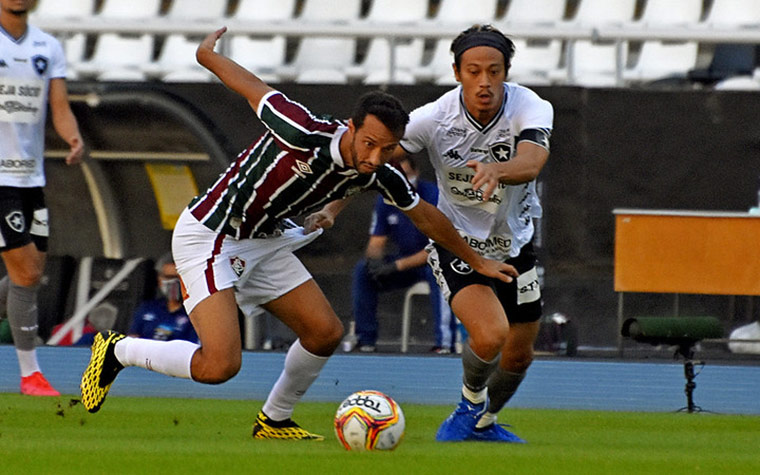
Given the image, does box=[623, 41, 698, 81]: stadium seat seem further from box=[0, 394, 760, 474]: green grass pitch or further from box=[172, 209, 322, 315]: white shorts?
box=[172, 209, 322, 315]: white shorts

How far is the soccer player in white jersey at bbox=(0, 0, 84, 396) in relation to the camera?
9469 millimetres

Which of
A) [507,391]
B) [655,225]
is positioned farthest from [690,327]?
[507,391]

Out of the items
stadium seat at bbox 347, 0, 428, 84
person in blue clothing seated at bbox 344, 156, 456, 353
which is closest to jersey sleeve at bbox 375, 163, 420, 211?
person in blue clothing seated at bbox 344, 156, 456, 353

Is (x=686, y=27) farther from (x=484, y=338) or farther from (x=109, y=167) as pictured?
(x=484, y=338)

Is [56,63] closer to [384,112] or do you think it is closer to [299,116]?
[299,116]

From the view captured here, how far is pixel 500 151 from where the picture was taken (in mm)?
7336

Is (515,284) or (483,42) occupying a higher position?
(483,42)

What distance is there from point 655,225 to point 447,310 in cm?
183

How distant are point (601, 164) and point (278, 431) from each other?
→ 244 inches

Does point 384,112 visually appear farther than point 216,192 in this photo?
No

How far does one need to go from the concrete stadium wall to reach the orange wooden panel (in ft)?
3.15

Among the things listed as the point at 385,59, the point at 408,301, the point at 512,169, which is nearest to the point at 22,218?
the point at 512,169

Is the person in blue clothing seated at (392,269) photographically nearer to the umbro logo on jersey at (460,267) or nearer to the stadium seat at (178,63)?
the stadium seat at (178,63)

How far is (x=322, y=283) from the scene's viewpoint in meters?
13.4
